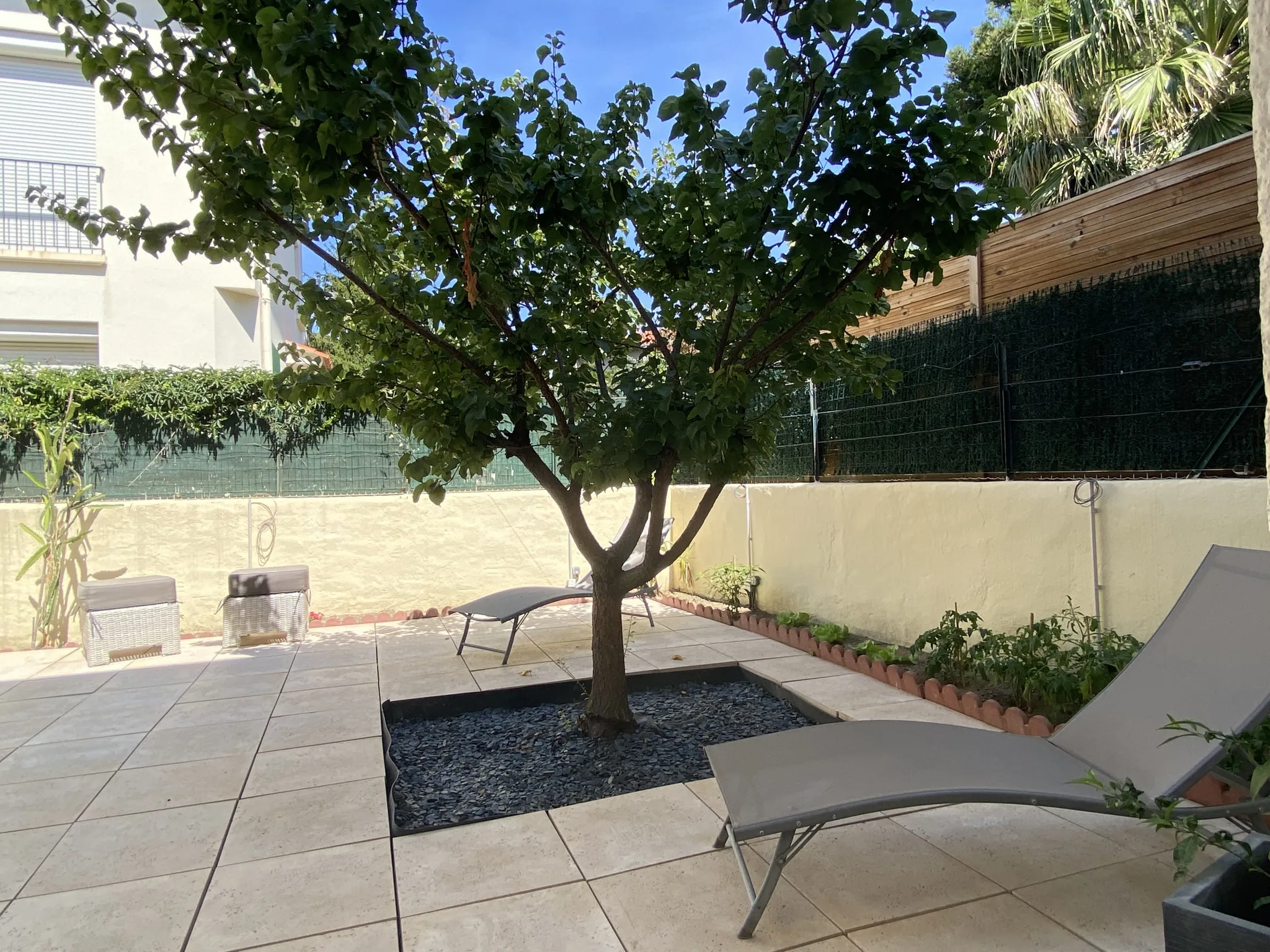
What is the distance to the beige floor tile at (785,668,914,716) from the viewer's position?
14.4 ft

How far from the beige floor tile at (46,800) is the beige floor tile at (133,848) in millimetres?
201

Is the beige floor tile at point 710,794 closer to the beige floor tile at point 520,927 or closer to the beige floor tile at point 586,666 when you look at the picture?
the beige floor tile at point 520,927

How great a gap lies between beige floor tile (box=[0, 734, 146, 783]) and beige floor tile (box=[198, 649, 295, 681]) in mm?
1467

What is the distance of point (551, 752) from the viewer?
3.98 meters

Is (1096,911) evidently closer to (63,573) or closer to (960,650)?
(960,650)

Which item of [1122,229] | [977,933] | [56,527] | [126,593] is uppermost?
[1122,229]

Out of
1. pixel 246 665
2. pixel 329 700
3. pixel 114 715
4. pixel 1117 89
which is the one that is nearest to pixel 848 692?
pixel 329 700

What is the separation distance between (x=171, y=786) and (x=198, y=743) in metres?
0.65

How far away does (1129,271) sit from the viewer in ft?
14.5

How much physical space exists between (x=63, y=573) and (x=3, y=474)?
1.25 m

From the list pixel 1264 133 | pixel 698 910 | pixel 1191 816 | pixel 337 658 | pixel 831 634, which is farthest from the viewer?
pixel 337 658

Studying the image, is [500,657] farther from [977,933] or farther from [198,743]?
[977,933]

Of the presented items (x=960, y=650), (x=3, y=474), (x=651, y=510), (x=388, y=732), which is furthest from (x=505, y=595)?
(x=3, y=474)

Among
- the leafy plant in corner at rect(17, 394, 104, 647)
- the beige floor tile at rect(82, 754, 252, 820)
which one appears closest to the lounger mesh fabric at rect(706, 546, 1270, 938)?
the beige floor tile at rect(82, 754, 252, 820)
